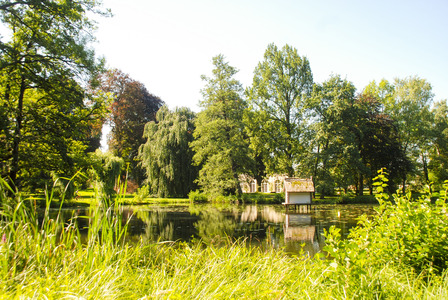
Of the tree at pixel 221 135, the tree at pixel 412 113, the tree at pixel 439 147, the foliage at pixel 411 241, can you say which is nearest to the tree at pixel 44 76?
the foliage at pixel 411 241

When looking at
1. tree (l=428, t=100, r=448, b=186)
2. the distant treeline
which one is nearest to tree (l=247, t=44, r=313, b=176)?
the distant treeline

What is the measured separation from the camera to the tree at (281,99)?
97.7ft

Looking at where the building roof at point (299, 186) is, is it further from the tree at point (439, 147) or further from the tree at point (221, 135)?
the tree at point (439, 147)

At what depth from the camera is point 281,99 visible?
99.7ft

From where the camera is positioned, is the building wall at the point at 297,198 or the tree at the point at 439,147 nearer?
the building wall at the point at 297,198

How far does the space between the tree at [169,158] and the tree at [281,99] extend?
24.3ft

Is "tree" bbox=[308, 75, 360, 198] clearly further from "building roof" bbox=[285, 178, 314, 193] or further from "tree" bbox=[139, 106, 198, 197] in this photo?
"tree" bbox=[139, 106, 198, 197]

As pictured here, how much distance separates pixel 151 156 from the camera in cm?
2988

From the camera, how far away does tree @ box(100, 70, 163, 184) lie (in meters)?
34.2

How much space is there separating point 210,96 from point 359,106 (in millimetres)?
14191

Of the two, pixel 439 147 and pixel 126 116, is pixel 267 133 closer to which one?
pixel 126 116

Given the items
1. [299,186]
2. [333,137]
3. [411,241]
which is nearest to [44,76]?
[411,241]

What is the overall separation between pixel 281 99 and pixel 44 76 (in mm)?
22708

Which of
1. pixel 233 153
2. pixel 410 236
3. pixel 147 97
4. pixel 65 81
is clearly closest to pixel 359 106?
pixel 233 153
